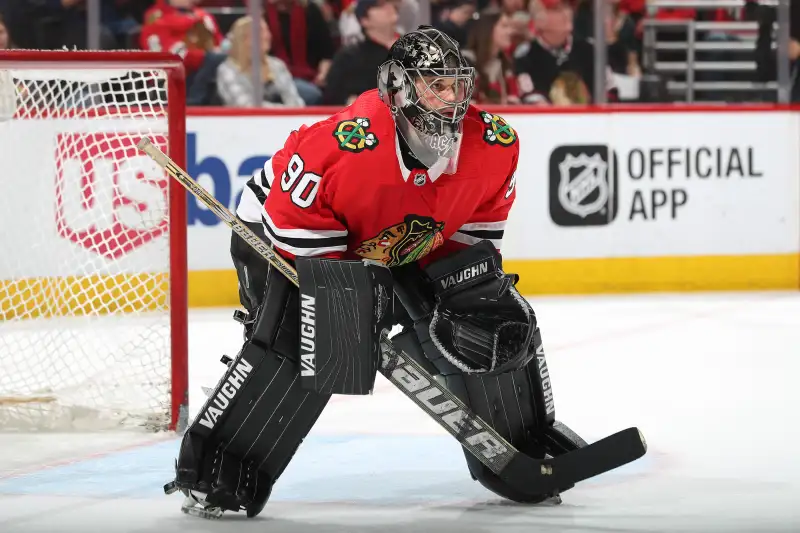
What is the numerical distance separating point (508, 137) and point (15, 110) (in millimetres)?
1615

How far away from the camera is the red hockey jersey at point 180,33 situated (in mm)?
5535

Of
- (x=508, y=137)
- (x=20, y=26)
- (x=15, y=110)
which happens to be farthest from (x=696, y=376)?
(x=20, y=26)

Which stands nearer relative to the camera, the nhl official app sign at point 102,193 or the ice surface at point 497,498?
the ice surface at point 497,498

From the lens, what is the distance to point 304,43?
5.76 metres

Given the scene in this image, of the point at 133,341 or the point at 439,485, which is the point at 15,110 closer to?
the point at 133,341

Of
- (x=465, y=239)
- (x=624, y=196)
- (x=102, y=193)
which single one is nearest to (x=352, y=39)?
(x=624, y=196)

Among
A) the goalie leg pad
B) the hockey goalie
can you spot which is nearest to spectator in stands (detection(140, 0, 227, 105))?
the hockey goalie

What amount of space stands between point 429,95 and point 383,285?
340 mm

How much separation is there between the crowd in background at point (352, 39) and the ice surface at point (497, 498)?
4.87 feet

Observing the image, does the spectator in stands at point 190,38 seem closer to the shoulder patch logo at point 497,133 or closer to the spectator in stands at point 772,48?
the spectator in stands at point 772,48

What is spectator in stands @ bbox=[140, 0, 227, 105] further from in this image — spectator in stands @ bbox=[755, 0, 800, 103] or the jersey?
the jersey

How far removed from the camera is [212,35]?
18.3 feet

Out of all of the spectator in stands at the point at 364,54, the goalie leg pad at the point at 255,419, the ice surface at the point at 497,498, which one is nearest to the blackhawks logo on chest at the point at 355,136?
the goalie leg pad at the point at 255,419

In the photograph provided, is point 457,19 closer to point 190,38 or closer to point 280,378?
point 190,38
